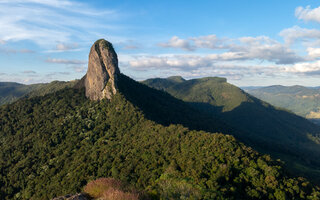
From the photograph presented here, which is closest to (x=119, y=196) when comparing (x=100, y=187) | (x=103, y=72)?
(x=100, y=187)

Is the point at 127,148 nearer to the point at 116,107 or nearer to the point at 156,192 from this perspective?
the point at 116,107

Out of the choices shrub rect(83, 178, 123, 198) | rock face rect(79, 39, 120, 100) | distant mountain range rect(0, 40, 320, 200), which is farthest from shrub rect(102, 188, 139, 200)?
rock face rect(79, 39, 120, 100)

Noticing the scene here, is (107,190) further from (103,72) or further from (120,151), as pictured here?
(103,72)

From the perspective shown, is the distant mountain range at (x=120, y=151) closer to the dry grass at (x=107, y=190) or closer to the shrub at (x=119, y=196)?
the dry grass at (x=107, y=190)

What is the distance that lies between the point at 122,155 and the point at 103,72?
77.2 meters

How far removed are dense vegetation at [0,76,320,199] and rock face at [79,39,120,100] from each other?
28.7 ft

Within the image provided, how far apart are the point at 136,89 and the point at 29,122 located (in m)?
75.9

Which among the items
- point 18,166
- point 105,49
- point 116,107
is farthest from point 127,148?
point 105,49

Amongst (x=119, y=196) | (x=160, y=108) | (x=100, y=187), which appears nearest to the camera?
(x=119, y=196)

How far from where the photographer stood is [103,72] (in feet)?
468

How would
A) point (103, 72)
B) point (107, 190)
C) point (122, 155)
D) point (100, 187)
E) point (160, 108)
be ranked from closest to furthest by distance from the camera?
1. point (107, 190)
2. point (100, 187)
3. point (122, 155)
4. point (103, 72)
5. point (160, 108)

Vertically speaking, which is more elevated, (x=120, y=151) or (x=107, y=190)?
(x=107, y=190)

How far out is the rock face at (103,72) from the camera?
5556 inches

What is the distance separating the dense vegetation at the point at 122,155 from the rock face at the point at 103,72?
876 cm
